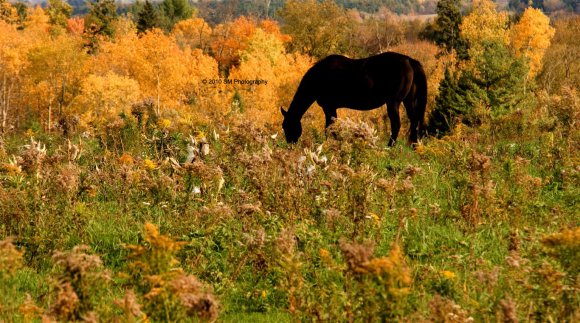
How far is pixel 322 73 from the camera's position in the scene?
51.2 feet

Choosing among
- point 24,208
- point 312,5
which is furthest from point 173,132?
point 312,5

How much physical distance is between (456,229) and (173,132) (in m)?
7.48

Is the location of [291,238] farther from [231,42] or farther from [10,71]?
[231,42]

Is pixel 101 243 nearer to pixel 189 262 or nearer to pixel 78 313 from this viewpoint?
pixel 189 262

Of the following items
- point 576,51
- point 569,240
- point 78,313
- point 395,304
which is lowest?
point 576,51

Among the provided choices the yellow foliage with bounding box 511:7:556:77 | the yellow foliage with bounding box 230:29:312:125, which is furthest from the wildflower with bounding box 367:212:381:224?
the yellow foliage with bounding box 511:7:556:77

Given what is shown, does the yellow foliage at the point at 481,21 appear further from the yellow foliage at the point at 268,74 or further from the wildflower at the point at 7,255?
the wildflower at the point at 7,255

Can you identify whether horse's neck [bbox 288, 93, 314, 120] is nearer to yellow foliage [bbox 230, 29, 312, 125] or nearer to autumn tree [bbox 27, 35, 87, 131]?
yellow foliage [bbox 230, 29, 312, 125]

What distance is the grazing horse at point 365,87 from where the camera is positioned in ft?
49.2

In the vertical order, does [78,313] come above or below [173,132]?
above

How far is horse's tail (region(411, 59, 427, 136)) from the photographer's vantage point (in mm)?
15008

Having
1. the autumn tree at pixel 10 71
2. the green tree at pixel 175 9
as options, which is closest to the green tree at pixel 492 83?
the autumn tree at pixel 10 71

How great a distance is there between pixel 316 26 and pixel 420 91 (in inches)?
2393

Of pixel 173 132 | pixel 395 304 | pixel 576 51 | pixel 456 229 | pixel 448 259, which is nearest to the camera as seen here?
pixel 395 304
